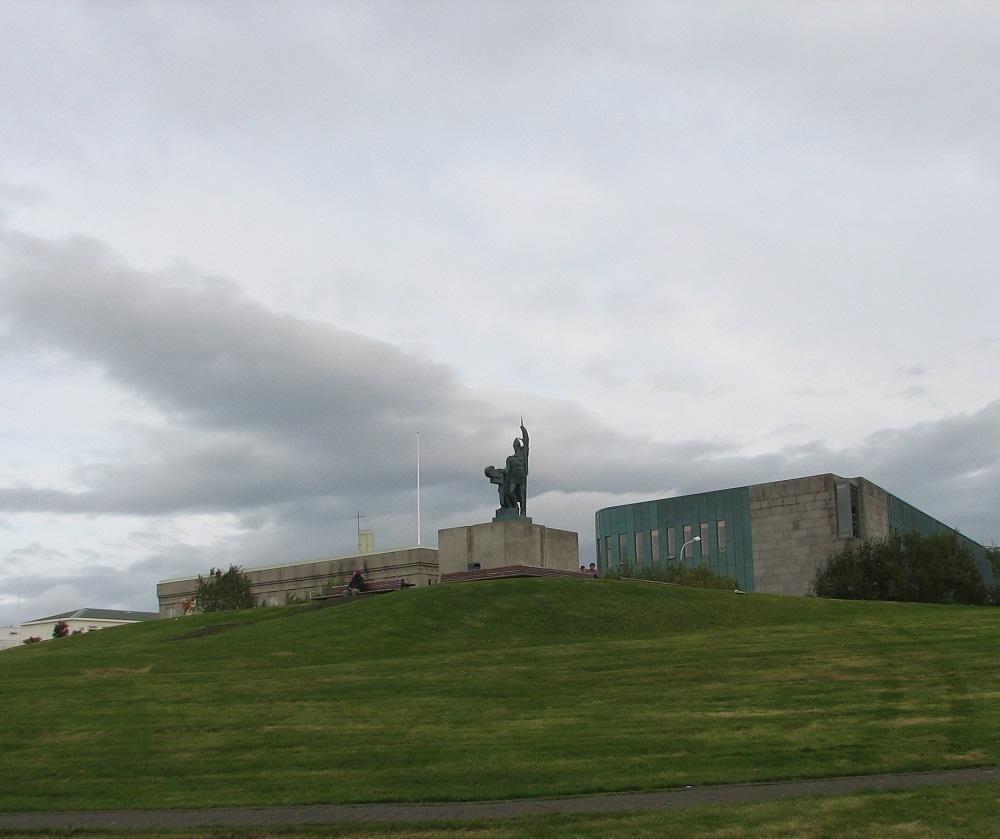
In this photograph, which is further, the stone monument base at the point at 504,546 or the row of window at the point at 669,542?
the row of window at the point at 669,542

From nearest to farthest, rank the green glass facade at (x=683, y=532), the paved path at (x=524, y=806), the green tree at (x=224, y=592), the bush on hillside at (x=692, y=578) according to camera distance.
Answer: the paved path at (x=524, y=806)
the bush on hillside at (x=692, y=578)
the green tree at (x=224, y=592)
the green glass facade at (x=683, y=532)

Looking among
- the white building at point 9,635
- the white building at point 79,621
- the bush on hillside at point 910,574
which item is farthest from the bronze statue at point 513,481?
the white building at point 9,635

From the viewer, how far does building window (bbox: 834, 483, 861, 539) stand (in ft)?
326

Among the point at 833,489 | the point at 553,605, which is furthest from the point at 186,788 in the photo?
the point at 833,489

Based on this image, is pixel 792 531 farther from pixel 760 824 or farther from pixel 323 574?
pixel 760 824

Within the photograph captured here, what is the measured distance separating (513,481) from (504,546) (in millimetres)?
3042

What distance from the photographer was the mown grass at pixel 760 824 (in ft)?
43.0

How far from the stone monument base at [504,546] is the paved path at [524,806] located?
106 feet

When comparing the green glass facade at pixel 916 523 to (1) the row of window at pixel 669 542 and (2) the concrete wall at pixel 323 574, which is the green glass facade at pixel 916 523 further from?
(2) the concrete wall at pixel 323 574

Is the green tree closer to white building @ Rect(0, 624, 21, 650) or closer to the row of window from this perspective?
the row of window

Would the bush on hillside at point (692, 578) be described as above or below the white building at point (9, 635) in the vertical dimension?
above

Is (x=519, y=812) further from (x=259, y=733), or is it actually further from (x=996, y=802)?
(x=259, y=733)

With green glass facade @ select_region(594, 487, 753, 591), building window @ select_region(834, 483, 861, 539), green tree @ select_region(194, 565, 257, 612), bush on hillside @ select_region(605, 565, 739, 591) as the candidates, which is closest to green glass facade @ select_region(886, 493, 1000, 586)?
building window @ select_region(834, 483, 861, 539)

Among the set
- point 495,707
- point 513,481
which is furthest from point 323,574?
point 495,707
